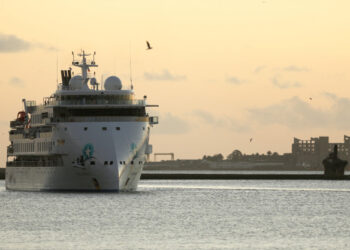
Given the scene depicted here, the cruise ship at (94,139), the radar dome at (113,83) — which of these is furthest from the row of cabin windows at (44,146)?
the radar dome at (113,83)

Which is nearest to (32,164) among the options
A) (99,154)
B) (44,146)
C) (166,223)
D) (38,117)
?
(38,117)

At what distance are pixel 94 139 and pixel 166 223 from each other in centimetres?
3481

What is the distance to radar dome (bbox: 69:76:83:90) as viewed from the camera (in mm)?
133000

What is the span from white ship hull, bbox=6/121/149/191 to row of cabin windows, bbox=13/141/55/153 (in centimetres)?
200

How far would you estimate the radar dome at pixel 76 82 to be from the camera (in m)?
133

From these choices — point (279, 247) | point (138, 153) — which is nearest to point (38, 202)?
point (138, 153)

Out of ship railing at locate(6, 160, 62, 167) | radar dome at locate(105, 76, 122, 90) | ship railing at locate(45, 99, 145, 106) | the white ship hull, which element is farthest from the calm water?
radar dome at locate(105, 76, 122, 90)

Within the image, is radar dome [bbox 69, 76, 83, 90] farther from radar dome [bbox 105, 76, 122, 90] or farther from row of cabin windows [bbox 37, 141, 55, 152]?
row of cabin windows [bbox 37, 141, 55, 152]

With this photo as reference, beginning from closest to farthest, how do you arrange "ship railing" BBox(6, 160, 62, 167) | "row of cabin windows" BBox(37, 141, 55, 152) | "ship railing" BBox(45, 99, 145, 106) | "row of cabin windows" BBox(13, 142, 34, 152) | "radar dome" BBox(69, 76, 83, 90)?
"ship railing" BBox(45, 99, 145, 106)
"ship railing" BBox(6, 160, 62, 167)
"row of cabin windows" BBox(37, 141, 55, 152)
"radar dome" BBox(69, 76, 83, 90)
"row of cabin windows" BBox(13, 142, 34, 152)

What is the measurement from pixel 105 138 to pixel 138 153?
5114mm

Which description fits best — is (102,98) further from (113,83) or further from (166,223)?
(166,223)

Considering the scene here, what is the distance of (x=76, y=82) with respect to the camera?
133 meters

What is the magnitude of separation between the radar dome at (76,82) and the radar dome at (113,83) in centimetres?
635

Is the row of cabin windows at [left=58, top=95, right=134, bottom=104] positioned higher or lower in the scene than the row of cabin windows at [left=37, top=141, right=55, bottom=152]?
higher
